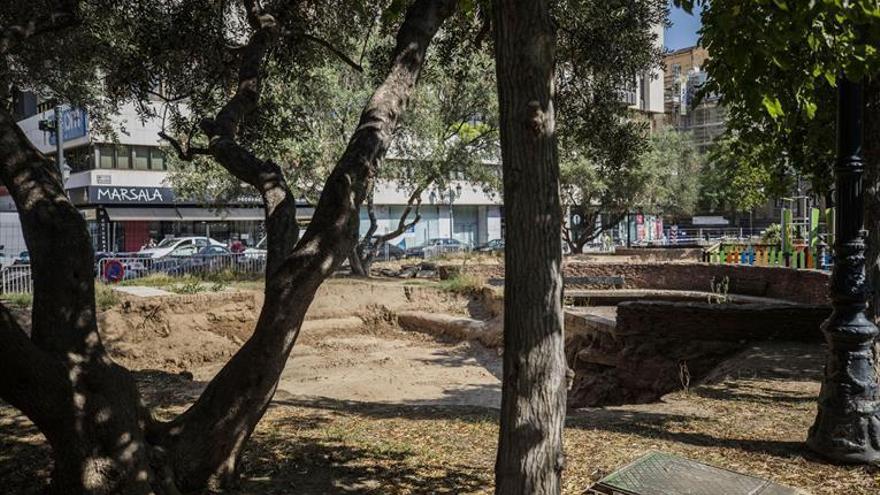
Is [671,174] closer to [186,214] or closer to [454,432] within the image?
[186,214]

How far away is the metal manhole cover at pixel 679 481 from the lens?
4.17 metres

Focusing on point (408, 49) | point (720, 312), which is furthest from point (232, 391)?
point (720, 312)

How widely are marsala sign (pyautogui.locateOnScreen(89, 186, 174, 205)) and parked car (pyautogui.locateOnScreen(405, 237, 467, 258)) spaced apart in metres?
12.7

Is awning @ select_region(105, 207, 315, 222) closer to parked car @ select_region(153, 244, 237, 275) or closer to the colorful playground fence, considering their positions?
parked car @ select_region(153, 244, 237, 275)

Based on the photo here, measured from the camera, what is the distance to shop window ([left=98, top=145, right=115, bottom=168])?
3538 centimetres

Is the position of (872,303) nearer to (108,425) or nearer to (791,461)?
(791,461)

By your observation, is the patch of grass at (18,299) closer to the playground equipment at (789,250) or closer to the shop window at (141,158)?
the playground equipment at (789,250)

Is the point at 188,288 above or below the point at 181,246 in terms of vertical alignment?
below

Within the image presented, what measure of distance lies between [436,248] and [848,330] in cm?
3397

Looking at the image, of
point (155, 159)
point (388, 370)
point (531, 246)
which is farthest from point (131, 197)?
point (531, 246)

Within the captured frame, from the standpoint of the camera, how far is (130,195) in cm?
3509

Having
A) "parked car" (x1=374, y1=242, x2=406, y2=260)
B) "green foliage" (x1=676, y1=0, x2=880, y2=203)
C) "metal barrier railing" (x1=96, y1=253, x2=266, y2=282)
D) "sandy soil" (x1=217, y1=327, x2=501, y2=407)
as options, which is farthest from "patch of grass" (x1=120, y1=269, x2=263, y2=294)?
"parked car" (x1=374, y1=242, x2=406, y2=260)

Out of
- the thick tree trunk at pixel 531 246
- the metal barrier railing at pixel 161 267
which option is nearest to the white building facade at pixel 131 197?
the metal barrier railing at pixel 161 267

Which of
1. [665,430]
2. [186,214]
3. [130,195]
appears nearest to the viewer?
[665,430]
